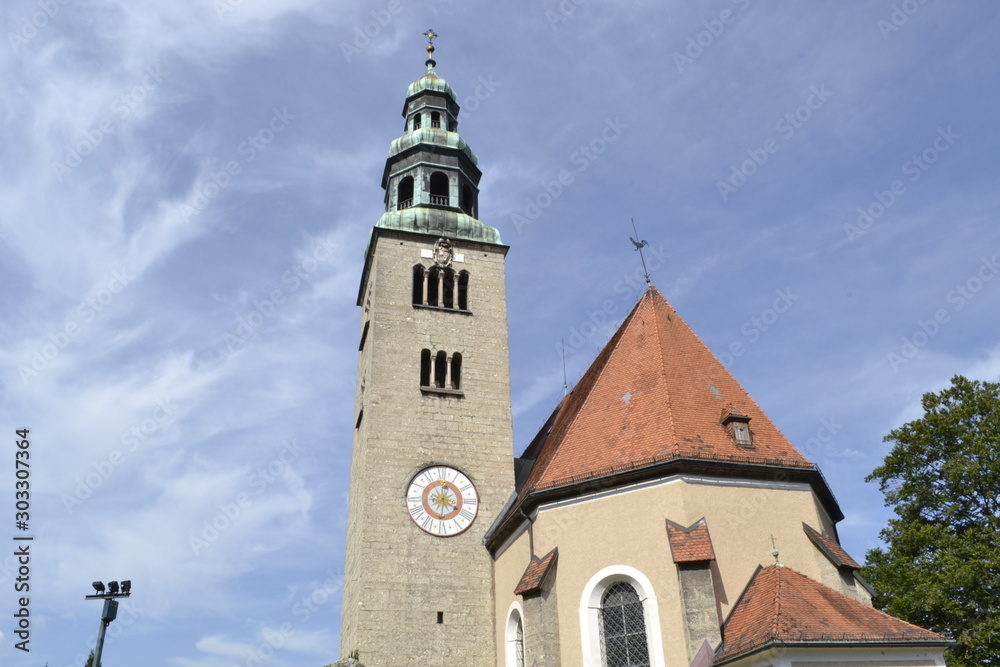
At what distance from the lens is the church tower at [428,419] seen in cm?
1869

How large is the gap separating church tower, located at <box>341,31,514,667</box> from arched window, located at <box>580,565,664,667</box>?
419 cm

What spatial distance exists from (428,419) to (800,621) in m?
10.9

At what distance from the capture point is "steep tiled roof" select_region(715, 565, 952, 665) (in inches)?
493

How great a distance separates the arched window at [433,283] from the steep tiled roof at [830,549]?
39.2ft

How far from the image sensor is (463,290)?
24047 mm

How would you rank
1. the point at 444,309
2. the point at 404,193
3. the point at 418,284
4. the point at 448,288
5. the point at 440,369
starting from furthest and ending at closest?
the point at 404,193
the point at 448,288
the point at 418,284
the point at 444,309
the point at 440,369

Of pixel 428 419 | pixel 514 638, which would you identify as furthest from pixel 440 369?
pixel 514 638

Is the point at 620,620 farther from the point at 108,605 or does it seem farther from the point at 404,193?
the point at 404,193

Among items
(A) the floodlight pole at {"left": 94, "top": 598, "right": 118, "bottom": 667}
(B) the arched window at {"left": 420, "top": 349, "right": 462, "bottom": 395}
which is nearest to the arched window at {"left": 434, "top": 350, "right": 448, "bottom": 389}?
(B) the arched window at {"left": 420, "top": 349, "right": 462, "bottom": 395}

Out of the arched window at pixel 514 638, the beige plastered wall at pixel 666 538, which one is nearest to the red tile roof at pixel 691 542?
the beige plastered wall at pixel 666 538

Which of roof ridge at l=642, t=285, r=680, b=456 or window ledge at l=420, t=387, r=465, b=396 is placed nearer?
roof ridge at l=642, t=285, r=680, b=456

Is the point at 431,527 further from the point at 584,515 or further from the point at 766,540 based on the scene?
the point at 766,540

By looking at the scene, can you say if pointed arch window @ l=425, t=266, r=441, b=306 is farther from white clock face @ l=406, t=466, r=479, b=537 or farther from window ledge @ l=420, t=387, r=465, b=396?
white clock face @ l=406, t=466, r=479, b=537

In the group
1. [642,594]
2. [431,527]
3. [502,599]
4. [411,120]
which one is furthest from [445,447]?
[411,120]
